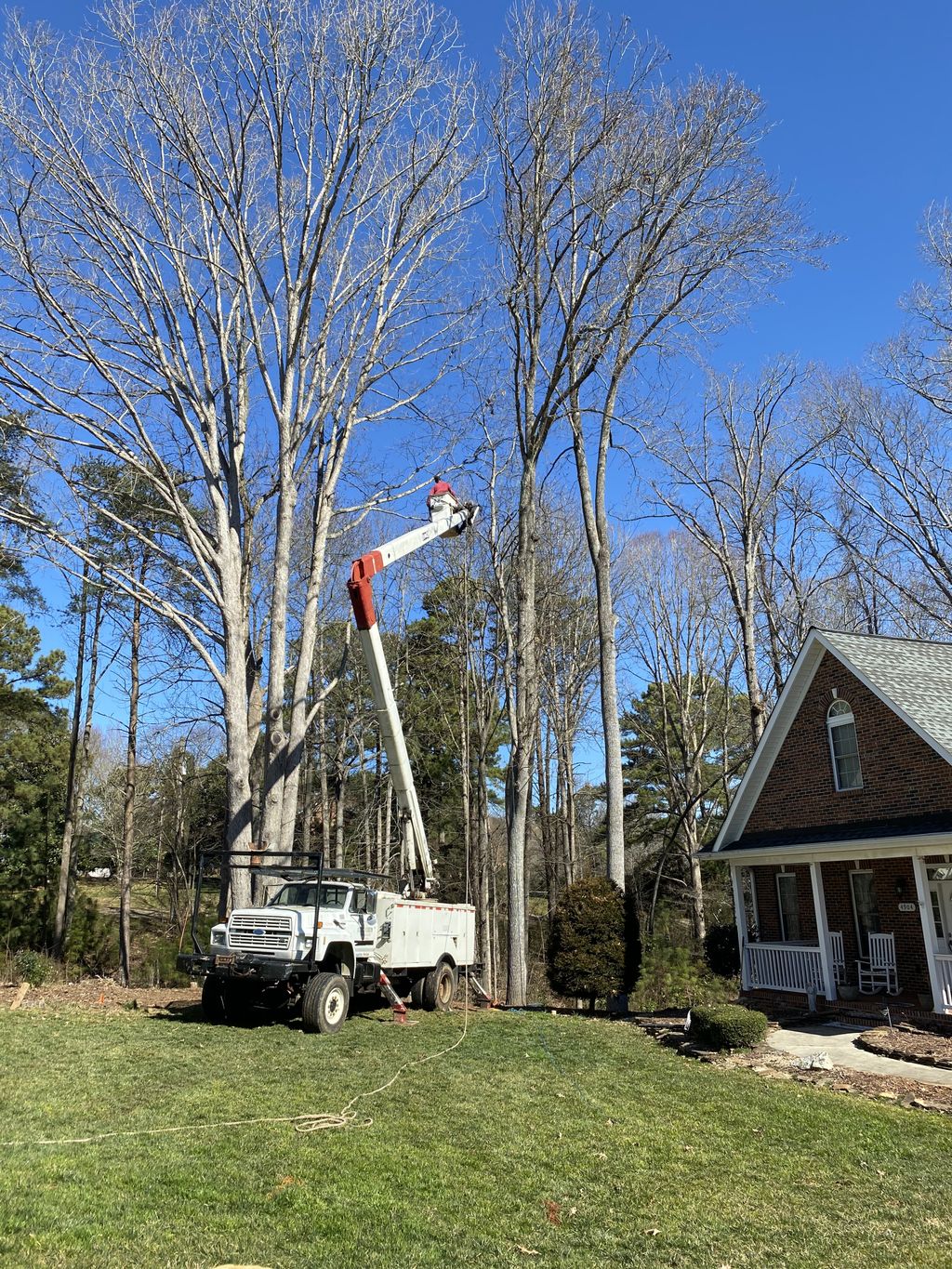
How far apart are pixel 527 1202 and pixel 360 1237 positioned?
3.94 feet

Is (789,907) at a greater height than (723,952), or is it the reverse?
(789,907)

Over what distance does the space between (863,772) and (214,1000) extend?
1127cm

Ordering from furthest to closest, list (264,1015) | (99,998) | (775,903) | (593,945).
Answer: (775,903), (593,945), (99,998), (264,1015)

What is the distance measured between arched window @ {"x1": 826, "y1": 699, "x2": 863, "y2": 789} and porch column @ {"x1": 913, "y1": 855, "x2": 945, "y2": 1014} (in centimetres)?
246

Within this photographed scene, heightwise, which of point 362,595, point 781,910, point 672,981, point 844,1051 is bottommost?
point 672,981

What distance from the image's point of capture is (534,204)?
18188 millimetres

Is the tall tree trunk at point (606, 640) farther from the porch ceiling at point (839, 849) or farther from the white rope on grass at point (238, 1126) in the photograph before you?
the white rope on grass at point (238, 1126)

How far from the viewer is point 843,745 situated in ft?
53.4

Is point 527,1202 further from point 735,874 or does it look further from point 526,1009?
point 735,874

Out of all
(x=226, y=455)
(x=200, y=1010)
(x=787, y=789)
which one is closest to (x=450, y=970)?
(x=200, y=1010)

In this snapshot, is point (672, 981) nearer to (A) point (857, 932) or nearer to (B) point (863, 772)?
(A) point (857, 932)

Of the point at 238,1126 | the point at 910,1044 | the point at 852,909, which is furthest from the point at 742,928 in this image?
the point at 238,1126

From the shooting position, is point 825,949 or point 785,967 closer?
point 825,949

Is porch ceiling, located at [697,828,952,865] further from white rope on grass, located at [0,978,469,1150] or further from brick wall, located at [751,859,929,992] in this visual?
white rope on grass, located at [0,978,469,1150]
